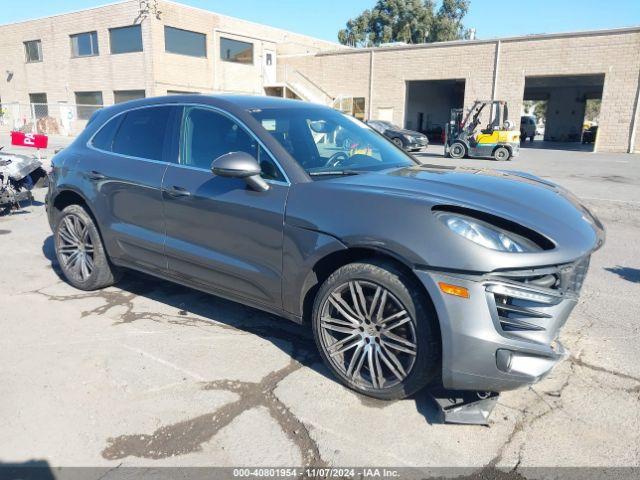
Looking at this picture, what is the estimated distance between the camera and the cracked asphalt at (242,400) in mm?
2531

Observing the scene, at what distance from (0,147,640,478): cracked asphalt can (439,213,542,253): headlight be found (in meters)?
1.02

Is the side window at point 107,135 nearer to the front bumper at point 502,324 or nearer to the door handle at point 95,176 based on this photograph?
the door handle at point 95,176

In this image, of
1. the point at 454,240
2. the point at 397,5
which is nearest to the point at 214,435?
the point at 454,240

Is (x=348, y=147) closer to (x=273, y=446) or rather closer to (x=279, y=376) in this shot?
(x=279, y=376)

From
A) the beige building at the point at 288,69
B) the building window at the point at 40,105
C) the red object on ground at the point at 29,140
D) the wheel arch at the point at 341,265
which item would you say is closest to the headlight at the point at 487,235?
the wheel arch at the point at 341,265

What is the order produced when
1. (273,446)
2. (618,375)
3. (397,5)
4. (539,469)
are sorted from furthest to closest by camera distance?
(397,5), (618,375), (273,446), (539,469)

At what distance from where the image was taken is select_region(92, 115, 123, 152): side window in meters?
4.46

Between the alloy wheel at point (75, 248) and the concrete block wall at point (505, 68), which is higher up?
the concrete block wall at point (505, 68)

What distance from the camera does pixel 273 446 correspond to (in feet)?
8.50

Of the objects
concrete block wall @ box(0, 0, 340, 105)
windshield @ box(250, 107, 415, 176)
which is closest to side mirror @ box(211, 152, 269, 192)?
windshield @ box(250, 107, 415, 176)

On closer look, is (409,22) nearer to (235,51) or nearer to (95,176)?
(235,51)

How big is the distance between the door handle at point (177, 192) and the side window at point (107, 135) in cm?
110

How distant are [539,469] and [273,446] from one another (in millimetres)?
1331

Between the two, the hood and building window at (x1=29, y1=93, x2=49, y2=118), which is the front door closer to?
the hood
